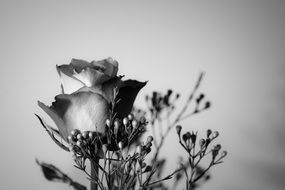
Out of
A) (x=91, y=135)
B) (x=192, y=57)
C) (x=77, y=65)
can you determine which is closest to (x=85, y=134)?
(x=91, y=135)

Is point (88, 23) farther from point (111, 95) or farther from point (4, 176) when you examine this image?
point (4, 176)

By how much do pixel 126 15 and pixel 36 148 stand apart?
350mm

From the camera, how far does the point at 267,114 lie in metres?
0.68

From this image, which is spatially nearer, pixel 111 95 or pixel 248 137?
pixel 111 95

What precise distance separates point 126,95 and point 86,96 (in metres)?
0.07

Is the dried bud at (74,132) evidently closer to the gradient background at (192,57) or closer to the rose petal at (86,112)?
the rose petal at (86,112)

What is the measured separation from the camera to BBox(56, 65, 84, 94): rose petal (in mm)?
454

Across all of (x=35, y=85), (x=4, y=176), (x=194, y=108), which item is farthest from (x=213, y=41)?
(x=4, y=176)

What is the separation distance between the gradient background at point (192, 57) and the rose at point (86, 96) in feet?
0.56

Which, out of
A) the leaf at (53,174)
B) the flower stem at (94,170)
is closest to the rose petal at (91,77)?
the flower stem at (94,170)

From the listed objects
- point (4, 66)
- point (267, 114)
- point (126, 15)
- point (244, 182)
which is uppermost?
point (126, 15)

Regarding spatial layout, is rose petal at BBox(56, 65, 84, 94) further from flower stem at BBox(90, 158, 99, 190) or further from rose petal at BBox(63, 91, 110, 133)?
flower stem at BBox(90, 158, 99, 190)

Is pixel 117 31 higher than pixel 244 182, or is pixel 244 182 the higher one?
pixel 117 31

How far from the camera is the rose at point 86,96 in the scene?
443 mm
